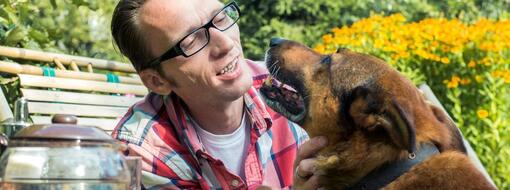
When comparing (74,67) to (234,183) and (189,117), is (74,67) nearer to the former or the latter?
(189,117)

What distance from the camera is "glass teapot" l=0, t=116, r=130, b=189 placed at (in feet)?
6.06

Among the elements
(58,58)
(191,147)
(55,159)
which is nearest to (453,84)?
(58,58)

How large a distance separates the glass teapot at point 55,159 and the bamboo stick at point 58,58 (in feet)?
7.21

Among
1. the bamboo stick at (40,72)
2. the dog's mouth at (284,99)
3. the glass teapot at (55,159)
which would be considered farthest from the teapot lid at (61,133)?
the bamboo stick at (40,72)

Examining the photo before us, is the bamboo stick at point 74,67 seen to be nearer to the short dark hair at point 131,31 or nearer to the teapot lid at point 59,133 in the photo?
the short dark hair at point 131,31

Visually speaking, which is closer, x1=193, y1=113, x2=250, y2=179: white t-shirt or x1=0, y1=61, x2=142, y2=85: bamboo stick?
x1=193, y1=113, x2=250, y2=179: white t-shirt

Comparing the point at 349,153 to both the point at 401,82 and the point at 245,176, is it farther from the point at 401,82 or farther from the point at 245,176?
the point at 245,176

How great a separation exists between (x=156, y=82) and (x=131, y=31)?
26 cm

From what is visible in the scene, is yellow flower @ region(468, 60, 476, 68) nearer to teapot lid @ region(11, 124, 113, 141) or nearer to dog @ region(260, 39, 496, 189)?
dog @ region(260, 39, 496, 189)

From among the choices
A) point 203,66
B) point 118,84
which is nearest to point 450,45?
point 118,84

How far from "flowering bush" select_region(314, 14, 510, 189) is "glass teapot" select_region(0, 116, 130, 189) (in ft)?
14.5

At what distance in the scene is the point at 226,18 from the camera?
3.49 m

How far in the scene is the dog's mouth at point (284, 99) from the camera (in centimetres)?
320

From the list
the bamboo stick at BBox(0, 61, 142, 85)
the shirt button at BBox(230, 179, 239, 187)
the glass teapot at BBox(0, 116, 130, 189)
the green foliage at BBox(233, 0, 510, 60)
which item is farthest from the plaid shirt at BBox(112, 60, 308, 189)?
the green foliage at BBox(233, 0, 510, 60)
